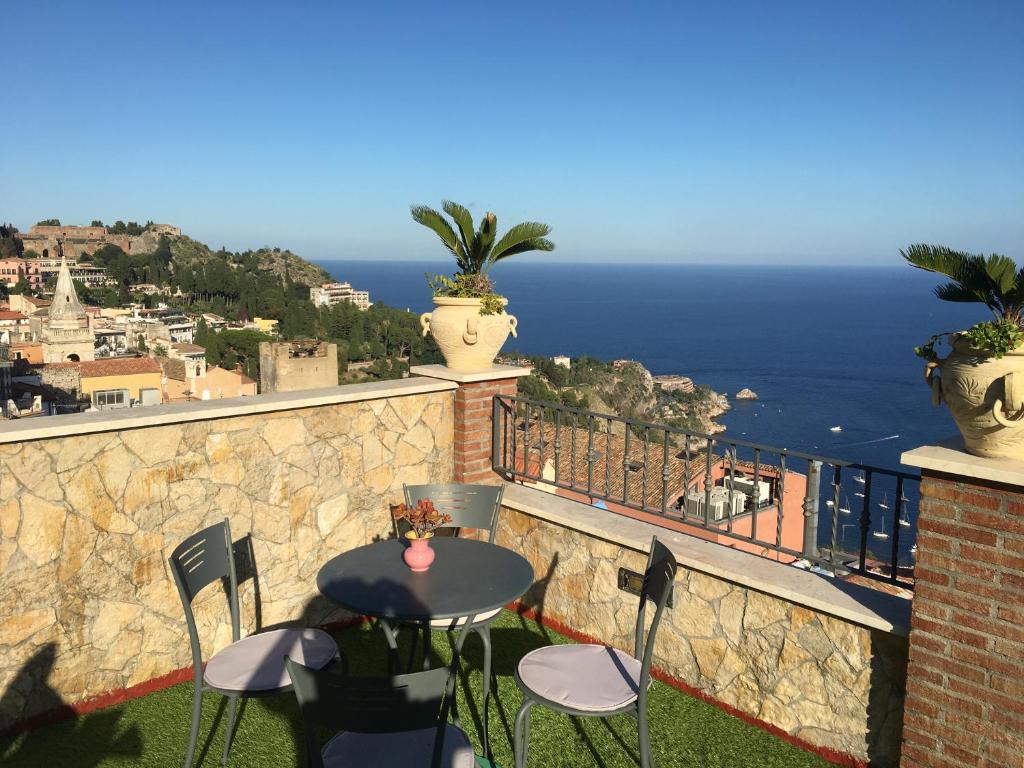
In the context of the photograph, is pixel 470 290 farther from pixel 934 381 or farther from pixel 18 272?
pixel 18 272

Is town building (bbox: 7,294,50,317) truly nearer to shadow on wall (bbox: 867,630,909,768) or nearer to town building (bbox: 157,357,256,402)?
town building (bbox: 157,357,256,402)

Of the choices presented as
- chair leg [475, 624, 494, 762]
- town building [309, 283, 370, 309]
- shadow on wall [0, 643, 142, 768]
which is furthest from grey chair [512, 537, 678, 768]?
town building [309, 283, 370, 309]

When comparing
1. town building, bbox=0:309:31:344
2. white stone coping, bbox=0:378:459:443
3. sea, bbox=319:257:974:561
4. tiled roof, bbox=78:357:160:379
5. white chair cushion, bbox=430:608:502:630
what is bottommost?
sea, bbox=319:257:974:561

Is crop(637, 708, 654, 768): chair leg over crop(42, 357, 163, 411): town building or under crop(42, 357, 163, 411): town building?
over

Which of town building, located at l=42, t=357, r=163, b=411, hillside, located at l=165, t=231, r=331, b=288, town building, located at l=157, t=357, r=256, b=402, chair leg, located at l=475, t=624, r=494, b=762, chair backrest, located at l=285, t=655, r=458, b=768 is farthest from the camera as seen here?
hillside, located at l=165, t=231, r=331, b=288

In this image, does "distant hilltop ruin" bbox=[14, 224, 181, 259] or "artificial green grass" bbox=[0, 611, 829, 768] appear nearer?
"artificial green grass" bbox=[0, 611, 829, 768]

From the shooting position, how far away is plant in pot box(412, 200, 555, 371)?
418 centimetres

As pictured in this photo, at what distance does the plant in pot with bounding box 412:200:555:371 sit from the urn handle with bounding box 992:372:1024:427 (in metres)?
2.57

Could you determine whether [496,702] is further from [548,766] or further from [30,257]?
[30,257]

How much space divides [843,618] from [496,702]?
152 centimetres

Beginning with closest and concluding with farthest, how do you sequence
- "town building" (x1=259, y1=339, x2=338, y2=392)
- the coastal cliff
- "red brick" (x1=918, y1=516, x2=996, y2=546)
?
1. "red brick" (x1=918, y1=516, x2=996, y2=546)
2. "town building" (x1=259, y1=339, x2=338, y2=392)
3. the coastal cliff

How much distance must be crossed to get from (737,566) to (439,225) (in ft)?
8.56

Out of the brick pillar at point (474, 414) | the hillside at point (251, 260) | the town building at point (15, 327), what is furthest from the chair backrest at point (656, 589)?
the hillside at point (251, 260)

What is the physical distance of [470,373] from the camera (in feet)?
13.9
